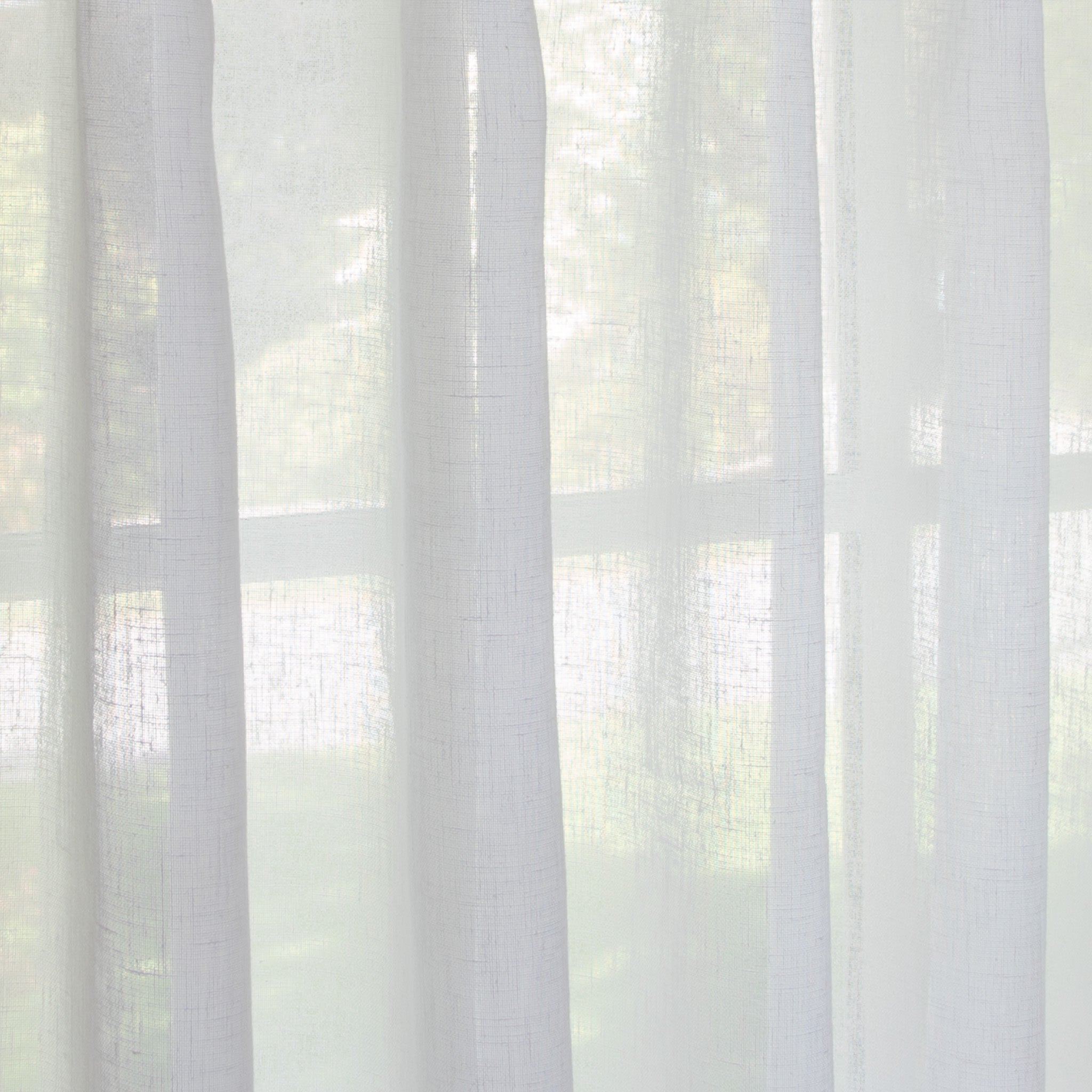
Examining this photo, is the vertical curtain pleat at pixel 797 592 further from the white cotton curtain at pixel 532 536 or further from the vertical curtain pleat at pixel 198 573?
the vertical curtain pleat at pixel 198 573

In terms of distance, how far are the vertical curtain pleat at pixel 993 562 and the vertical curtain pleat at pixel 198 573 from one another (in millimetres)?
513

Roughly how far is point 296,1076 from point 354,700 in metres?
0.24

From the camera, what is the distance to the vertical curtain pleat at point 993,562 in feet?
2.89

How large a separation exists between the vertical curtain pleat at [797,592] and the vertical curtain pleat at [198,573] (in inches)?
13.8

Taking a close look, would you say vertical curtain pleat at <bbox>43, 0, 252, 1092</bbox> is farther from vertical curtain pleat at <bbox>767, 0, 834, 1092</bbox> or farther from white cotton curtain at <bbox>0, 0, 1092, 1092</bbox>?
vertical curtain pleat at <bbox>767, 0, 834, 1092</bbox>

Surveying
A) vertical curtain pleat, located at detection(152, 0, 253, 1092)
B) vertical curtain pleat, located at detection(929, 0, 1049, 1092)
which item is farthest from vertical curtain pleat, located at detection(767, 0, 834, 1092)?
vertical curtain pleat, located at detection(152, 0, 253, 1092)

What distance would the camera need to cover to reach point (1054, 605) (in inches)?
40.9

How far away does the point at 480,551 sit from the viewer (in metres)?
0.74

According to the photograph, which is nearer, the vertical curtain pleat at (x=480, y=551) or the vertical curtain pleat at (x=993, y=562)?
the vertical curtain pleat at (x=480, y=551)

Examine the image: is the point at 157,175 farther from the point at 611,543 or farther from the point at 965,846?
the point at 965,846

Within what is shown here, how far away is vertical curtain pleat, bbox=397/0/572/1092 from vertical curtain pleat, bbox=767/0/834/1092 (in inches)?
6.6

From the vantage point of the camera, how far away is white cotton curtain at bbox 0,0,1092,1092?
677 millimetres

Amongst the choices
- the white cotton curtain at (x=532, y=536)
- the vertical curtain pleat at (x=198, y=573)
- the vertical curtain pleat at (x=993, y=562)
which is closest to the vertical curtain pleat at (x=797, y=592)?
the white cotton curtain at (x=532, y=536)

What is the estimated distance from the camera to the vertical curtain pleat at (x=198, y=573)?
2.15ft
